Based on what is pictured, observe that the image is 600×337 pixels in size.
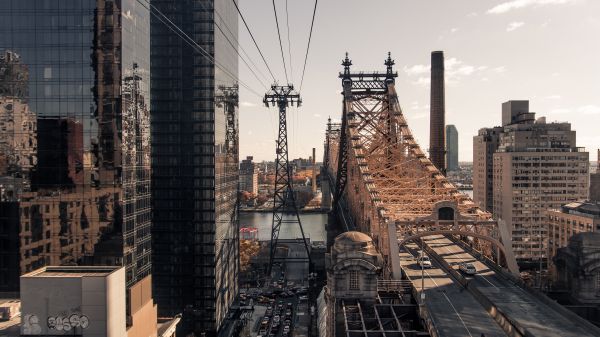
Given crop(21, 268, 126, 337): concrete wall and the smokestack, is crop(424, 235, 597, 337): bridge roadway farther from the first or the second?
the smokestack

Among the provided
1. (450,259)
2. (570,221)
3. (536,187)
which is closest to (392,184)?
(450,259)

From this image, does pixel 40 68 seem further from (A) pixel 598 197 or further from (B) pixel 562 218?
(A) pixel 598 197

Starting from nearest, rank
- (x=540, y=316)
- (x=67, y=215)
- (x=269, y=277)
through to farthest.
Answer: (x=540, y=316) → (x=67, y=215) → (x=269, y=277)

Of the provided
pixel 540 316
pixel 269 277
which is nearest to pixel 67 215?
pixel 540 316

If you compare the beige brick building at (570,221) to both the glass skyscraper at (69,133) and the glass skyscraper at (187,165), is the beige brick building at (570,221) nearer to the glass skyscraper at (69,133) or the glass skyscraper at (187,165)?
the glass skyscraper at (187,165)

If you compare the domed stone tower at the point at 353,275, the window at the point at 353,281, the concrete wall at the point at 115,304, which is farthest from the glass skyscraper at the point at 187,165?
the window at the point at 353,281

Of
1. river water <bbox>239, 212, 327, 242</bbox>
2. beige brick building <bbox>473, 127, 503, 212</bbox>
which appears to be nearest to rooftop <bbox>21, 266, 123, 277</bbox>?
beige brick building <bbox>473, 127, 503, 212</bbox>
